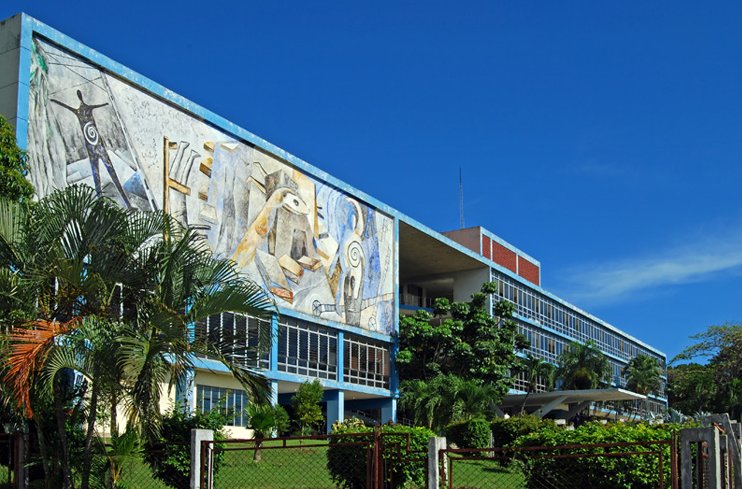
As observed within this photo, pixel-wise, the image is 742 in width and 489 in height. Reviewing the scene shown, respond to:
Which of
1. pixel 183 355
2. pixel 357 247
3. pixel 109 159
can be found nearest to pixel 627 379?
pixel 357 247

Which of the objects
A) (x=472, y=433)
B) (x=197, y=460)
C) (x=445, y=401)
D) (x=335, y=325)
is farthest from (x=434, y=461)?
(x=445, y=401)

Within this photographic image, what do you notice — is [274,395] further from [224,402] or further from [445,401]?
[445,401]

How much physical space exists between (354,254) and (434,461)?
106 ft

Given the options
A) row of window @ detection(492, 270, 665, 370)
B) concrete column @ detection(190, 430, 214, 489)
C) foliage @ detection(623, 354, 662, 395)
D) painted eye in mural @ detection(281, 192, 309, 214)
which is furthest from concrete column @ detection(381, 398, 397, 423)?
foliage @ detection(623, 354, 662, 395)

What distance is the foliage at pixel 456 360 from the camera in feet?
137

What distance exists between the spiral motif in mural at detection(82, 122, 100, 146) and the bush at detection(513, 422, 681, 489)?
18268mm

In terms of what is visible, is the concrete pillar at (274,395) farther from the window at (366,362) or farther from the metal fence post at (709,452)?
the metal fence post at (709,452)

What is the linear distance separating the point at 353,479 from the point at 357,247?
2621cm

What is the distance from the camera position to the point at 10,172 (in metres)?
18.4

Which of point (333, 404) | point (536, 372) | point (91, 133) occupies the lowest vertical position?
point (333, 404)

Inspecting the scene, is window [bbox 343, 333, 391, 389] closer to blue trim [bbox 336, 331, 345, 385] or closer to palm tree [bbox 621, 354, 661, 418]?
blue trim [bbox 336, 331, 345, 385]

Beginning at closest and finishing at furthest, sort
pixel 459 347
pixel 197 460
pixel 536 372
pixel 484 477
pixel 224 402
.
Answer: pixel 197 460 → pixel 484 477 → pixel 224 402 → pixel 459 347 → pixel 536 372

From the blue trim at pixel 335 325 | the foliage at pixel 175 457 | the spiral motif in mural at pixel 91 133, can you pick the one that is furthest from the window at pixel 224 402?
the foliage at pixel 175 457

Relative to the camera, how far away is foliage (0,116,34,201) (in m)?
18.1
